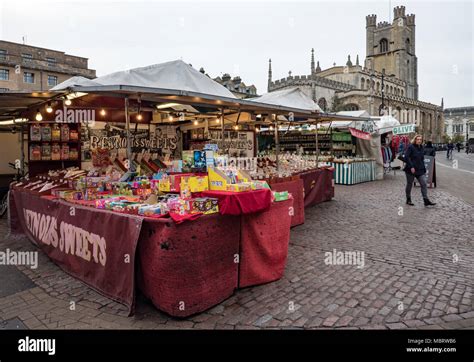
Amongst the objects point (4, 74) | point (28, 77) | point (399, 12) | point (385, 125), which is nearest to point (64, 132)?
point (385, 125)

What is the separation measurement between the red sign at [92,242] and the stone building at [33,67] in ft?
157

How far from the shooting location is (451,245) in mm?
6082

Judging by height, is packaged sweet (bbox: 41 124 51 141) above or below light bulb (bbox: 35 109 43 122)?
below

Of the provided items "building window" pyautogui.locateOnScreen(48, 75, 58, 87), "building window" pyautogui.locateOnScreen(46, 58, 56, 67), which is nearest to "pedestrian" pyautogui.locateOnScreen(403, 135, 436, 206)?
"building window" pyautogui.locateOnScreen(48, 75, 58, 87)

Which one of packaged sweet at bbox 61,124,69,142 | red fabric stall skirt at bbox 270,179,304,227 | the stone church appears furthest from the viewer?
the stone church

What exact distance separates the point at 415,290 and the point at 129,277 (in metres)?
3.56

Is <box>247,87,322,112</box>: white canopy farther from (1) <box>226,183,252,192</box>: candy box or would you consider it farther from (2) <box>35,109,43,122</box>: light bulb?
(2) <box>35,109,43,122</box>: light bulb

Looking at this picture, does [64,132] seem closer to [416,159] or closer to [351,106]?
[416,159]

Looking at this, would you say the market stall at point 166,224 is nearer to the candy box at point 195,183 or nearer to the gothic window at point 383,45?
the candy box at point 195,183

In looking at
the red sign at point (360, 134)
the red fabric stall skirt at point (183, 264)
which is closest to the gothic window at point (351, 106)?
the red sign at point (360, 134)

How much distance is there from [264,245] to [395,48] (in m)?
92.6

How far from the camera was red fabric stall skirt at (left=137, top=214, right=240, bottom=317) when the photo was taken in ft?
11.8

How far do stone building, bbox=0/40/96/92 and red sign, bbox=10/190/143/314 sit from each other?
4788cm

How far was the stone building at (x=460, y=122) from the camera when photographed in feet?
411
